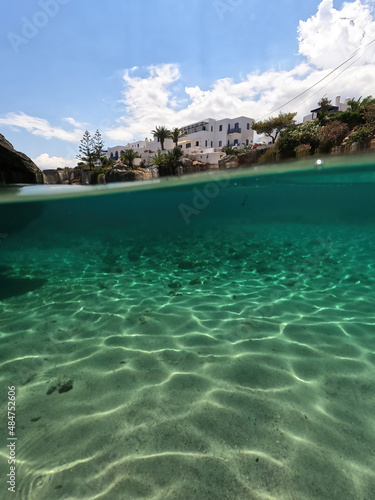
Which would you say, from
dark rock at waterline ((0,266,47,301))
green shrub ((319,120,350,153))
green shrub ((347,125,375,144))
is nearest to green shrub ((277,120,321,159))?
green shrub ((319,120,350,153))

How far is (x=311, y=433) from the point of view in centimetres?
206

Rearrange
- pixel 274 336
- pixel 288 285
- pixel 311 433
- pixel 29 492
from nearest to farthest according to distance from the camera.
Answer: pixel 29 492 < pixel 311 433 < pixel 274 336 < pixel 288 285

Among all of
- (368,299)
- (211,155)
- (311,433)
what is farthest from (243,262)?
(211,155)

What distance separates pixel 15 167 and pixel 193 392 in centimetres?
1528

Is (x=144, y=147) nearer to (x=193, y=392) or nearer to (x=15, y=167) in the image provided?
(x=15, y=167)

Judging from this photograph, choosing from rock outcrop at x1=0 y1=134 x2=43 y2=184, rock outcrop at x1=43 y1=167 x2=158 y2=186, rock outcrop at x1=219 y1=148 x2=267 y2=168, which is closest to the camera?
rock outcrop at x1=0 y1=134 x2=43 y2=184

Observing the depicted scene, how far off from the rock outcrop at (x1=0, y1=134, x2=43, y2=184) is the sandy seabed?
9827 mm

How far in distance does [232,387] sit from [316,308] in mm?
2997

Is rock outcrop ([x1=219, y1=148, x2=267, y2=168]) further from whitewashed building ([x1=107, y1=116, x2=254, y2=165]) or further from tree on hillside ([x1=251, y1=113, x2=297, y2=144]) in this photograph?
whitewashed building ([x1=107, y1=116, x2=254, y2=165])

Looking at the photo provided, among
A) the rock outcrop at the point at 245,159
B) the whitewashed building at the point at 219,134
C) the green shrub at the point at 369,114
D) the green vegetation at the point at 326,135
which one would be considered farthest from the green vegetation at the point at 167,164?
the whitewashed building at the point at 219,134

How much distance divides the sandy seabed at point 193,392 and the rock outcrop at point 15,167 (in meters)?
9.83

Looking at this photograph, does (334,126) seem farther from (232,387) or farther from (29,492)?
(29,492)

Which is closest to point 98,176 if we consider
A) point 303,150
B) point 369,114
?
point 303,150

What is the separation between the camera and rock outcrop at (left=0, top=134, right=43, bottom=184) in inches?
477
